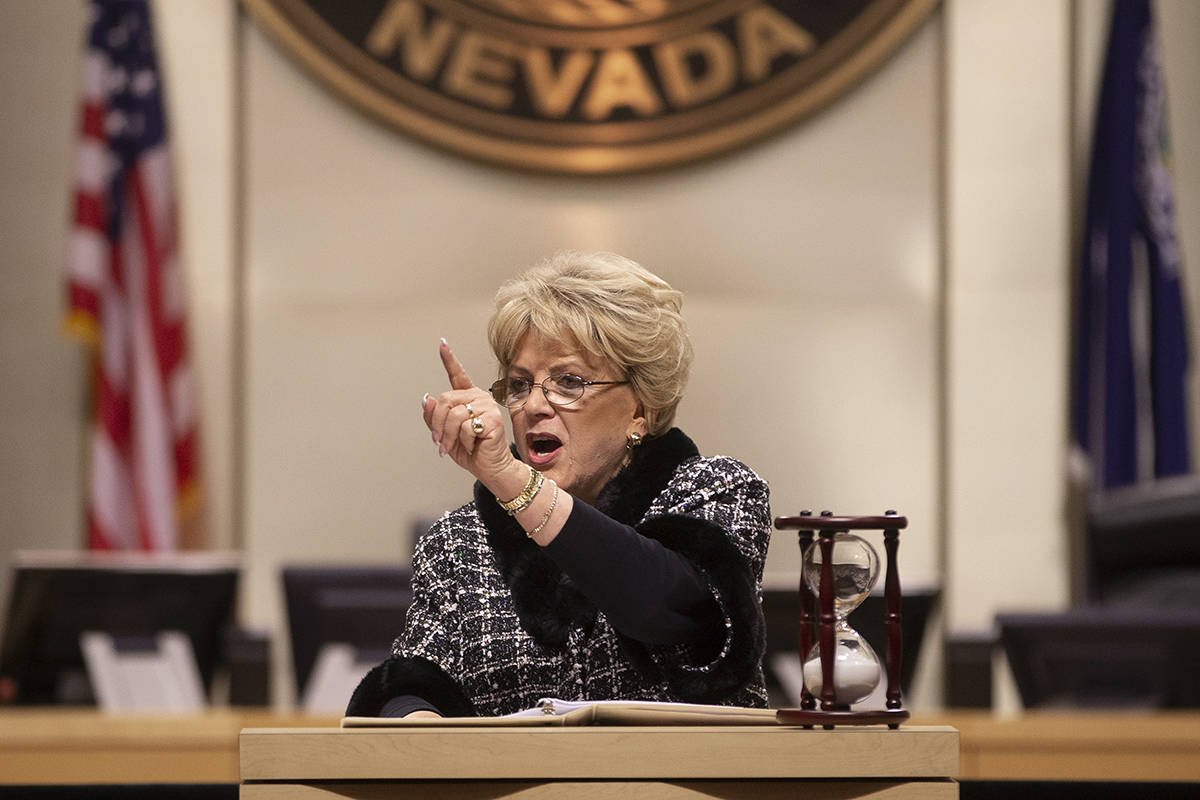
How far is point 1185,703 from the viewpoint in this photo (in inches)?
114

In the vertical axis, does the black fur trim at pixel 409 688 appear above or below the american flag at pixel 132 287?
below

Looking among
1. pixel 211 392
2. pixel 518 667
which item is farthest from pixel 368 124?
pixel 518 667

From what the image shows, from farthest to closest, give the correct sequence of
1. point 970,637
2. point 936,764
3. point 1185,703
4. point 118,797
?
point 970,637 → point 1185,703 → point 118,797 → point 936,764

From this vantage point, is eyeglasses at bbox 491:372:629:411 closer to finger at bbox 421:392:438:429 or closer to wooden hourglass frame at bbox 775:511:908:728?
finger at bbox 421:392:438:429

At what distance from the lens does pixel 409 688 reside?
5.48 feet

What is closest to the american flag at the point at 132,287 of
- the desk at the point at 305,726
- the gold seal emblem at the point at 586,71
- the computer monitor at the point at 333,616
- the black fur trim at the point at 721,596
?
the gold seal emblem at the point at 586,71

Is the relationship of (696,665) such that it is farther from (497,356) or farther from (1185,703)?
(1185,703)

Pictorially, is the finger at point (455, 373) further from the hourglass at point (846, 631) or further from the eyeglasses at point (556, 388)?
the hourglass at point (846, 631)

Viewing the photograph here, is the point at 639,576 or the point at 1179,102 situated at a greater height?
the point at 1179,102

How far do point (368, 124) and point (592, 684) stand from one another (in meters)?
4.50

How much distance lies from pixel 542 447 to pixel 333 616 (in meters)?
1.48

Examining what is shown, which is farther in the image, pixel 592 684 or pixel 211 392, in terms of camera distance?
pixel 211 392

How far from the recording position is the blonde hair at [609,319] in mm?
1751

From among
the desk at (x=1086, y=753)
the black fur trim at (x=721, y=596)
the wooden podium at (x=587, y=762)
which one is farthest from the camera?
the desk at (x=1086, y=753)
